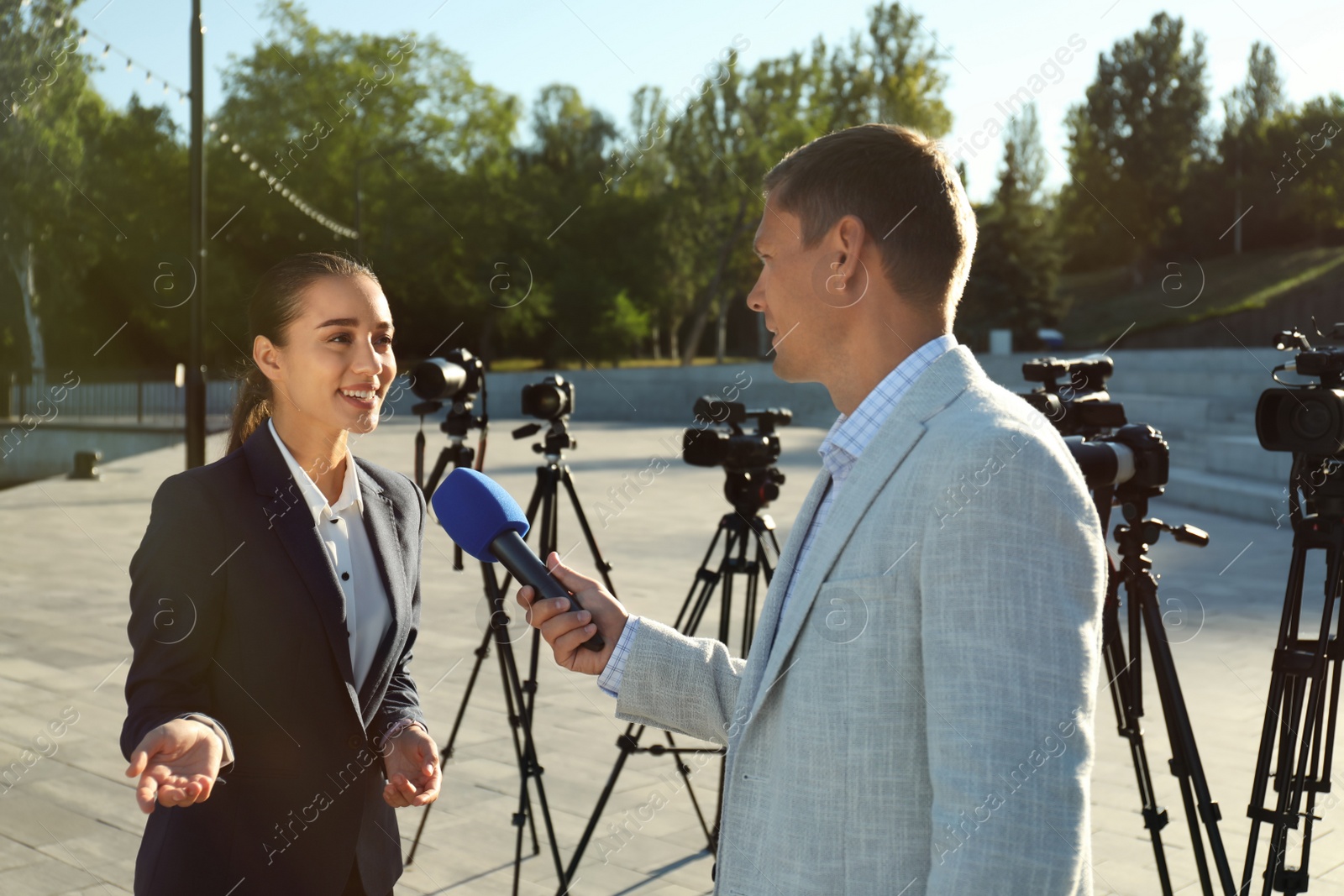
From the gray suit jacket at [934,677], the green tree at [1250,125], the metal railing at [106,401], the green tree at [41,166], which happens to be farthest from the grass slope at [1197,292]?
the gray suit jacket at [934,677]

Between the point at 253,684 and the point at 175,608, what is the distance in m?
0.21

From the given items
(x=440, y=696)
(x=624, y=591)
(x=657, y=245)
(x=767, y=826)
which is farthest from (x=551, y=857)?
(x=657, y=245)

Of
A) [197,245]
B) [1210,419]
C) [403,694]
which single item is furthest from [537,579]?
[1210,419]

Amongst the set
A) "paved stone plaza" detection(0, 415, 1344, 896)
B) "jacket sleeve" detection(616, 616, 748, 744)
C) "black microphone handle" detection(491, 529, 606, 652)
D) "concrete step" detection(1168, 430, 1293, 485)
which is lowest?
"paved stone plaza" detection(0, 415, 1344, 896)

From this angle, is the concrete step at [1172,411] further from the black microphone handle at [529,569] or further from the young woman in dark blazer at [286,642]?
the black microphone handle at [529,569]

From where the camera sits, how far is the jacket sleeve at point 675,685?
1912 millimetres

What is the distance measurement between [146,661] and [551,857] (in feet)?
8.47

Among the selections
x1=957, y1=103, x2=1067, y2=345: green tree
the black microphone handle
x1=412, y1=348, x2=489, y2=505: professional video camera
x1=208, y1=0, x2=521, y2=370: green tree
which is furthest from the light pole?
x1=957, y1=103, x2=1067, y2=345: green tree

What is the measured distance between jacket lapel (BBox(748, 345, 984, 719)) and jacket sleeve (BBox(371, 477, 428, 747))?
1.10 metres

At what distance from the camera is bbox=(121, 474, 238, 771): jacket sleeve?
2.09 meters

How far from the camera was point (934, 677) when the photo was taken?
4.68 ft

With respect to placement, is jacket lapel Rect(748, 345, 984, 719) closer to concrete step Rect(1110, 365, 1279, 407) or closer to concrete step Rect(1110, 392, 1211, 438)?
concrete step Rect(1110, 392, 1211, 438)

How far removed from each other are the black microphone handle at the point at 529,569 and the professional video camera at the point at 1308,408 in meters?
2.01

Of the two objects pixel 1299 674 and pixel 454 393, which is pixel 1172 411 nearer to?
pixel 1299 674
